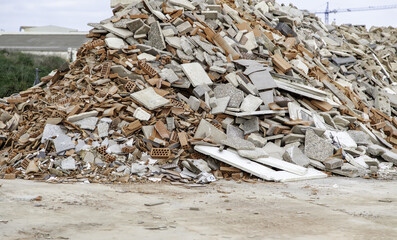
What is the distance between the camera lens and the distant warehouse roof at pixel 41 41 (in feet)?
101

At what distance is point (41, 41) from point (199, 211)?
3056 cm

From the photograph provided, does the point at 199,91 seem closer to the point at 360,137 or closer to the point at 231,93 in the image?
the point at 231,93

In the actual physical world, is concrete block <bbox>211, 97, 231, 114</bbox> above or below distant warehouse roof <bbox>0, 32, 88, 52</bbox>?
below

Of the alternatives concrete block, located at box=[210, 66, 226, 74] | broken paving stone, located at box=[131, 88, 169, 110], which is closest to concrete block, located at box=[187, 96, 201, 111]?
broken paving stone, located at box=[131, 88, 169, 110]

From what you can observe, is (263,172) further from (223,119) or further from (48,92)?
(48,92)

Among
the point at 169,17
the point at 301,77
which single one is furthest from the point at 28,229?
the point at 301,77

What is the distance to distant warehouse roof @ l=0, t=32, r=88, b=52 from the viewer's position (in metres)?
30.7

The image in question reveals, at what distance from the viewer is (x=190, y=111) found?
9.31 meters

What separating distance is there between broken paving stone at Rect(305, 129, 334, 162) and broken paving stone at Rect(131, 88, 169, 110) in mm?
3084

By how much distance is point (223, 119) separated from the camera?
378 inches

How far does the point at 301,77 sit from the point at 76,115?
608 centimetres

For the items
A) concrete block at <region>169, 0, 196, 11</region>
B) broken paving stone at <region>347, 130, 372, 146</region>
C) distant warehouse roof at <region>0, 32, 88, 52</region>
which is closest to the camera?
broken paving stone at <region>347, 130, 372, 146</region>

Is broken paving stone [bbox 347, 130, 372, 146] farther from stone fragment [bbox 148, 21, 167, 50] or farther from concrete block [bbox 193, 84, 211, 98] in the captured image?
stone fragment [bbox 148, 21, 167, 50]

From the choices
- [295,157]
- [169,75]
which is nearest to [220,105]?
[169,75]
